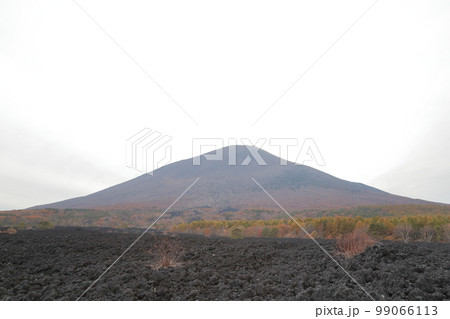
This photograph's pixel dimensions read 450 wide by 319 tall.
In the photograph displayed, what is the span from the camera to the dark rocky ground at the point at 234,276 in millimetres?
3734

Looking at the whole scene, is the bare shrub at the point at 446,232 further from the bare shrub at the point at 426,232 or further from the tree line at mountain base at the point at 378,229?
the bare shrub at the point at 426,232

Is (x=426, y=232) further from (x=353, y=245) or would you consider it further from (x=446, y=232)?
(x=353, y=245)

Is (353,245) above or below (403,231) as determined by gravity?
above

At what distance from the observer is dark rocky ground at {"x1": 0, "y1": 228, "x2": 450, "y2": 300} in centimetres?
373

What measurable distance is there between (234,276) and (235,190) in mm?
61089

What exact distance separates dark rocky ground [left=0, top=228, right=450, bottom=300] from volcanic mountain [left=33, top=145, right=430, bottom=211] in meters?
39.0

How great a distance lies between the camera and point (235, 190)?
65625 mm

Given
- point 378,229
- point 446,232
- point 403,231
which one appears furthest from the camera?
point 378,229

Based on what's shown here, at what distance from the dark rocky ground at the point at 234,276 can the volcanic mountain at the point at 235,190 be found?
39.0 meters

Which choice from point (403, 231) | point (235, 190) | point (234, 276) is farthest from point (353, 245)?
point (235, 190)

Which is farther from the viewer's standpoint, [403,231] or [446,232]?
[403,231]

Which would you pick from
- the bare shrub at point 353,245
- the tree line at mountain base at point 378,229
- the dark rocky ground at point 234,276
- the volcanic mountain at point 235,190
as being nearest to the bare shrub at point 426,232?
the tree line at mountain base at point 378,229

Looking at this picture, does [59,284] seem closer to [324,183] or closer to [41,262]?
[41,262]

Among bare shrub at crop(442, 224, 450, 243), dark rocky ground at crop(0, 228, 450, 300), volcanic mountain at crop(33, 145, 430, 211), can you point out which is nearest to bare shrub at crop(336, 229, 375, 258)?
dark rocky ground at crop(0, 228, 450, 300)
